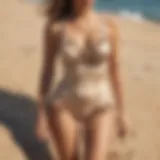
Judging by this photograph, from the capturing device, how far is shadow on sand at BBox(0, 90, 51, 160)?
69.6 inches

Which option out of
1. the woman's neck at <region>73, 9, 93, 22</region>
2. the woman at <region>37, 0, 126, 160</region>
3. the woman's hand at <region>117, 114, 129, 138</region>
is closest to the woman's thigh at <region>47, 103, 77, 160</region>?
the woman at <region>37, 0, 126, 160</region>

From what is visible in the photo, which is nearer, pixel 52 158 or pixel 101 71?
pixel 101 71

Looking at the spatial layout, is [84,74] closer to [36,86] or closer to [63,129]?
[63,129]

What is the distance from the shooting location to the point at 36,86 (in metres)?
2.22

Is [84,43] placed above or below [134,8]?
below

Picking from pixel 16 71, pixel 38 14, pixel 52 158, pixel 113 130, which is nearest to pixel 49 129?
pixel 52 158

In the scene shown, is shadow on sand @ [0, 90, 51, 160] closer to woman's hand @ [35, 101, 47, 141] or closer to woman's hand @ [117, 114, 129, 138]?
woman's hand @ [35, 101, 47, 141]

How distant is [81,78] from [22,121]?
60 cm

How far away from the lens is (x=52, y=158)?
1724 millimetres

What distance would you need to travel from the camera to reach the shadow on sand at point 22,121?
1769 millimetres

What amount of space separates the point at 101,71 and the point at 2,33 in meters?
1.60

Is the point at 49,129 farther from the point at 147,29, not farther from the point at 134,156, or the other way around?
the point at 147,29

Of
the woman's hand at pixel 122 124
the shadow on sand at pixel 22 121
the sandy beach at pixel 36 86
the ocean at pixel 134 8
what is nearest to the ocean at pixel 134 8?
the ocean at pixel 134 8

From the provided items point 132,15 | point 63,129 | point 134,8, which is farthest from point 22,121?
point 134,8
